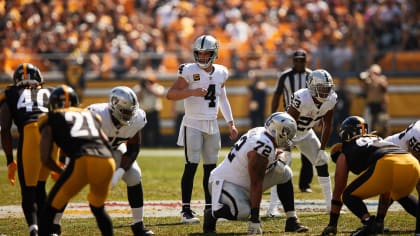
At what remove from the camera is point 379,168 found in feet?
25.8

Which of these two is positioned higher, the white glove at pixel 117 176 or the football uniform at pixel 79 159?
the football uniform at pixel 79 159

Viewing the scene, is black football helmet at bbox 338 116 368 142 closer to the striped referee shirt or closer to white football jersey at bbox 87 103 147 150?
white football jersey at bbox 87 103 147 150

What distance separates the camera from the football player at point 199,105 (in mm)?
9391

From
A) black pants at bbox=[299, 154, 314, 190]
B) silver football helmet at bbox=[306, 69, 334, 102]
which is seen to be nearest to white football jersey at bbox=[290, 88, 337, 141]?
silver football helmet at bbox=[306, 69, 334, 102]

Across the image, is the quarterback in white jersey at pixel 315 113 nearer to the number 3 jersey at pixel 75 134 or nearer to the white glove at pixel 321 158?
the white glove at pixel 321 158

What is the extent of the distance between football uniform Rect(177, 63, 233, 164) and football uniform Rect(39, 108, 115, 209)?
8.05ft

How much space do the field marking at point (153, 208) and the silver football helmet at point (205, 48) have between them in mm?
1772

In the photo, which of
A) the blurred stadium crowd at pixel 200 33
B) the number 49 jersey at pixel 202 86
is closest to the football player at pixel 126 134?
the number 49 jersey at pixel 202 86

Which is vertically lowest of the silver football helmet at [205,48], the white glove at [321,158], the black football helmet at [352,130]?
the white glove at [321,158]

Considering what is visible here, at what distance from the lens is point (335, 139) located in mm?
19797

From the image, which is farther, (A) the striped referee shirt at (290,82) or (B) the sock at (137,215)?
(A) the striped referee shirt at (290,82)

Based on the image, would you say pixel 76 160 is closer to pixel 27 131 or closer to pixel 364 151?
pixel 27 131

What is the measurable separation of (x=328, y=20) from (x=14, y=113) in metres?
14.0

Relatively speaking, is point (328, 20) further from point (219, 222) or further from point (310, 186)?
point (219, 222)
